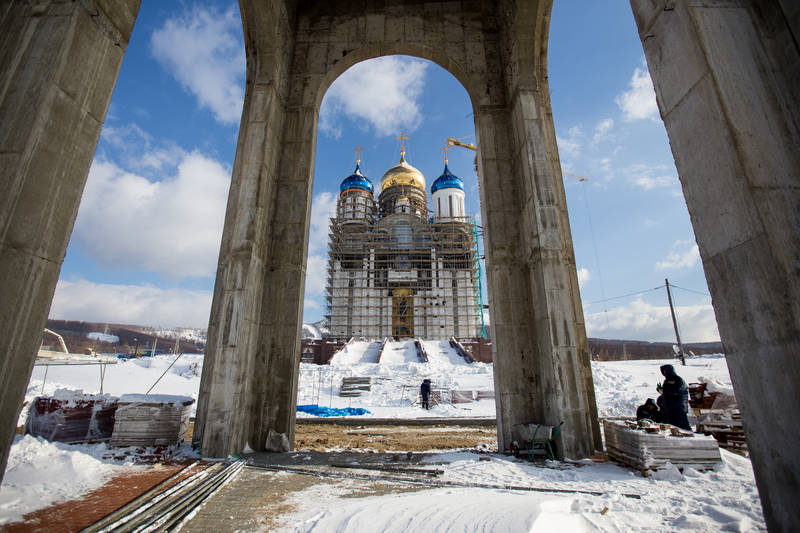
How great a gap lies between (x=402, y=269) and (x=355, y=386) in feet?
81.8

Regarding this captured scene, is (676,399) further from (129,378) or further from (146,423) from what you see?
(129,378)

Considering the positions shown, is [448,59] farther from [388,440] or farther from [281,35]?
[388,440]

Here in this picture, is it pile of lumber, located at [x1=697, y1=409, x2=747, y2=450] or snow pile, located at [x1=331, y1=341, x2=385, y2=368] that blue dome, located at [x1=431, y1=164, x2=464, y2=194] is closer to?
snow pile, located at [x1=331, y1=341, x2=385, y2=368]

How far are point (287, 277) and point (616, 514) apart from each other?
5.71 metres

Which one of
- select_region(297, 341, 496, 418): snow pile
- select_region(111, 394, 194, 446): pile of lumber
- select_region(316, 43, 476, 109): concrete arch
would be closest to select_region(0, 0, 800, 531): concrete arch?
select_region(111, 394, 194, 446): pile of lumber

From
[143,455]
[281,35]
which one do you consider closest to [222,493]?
[143,455]

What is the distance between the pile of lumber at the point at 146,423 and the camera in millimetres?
5949

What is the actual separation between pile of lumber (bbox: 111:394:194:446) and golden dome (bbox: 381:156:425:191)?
4696 cm

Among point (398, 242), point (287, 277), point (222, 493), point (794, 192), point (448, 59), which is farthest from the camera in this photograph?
point (398, 242)

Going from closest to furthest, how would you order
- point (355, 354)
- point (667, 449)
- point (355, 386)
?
point (667, 449) → point (355, 386) → point (355, 354)

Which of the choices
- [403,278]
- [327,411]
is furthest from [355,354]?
[327,411]

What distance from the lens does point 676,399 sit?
5.95 m

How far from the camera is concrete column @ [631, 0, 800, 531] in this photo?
201 centimetres

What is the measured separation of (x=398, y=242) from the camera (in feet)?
147
